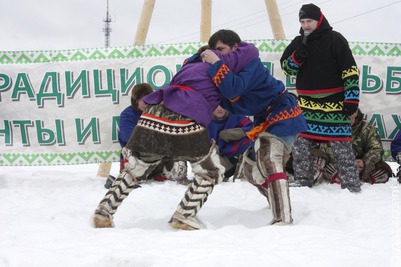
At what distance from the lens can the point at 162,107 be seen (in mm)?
2686

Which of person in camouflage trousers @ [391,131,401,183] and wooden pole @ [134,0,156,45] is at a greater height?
wooden pole @ [134,0,156,45]

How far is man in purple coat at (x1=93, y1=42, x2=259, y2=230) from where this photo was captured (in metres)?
2.63

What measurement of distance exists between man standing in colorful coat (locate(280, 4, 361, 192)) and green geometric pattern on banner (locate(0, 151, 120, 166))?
7.79ft

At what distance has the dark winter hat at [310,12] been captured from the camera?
4051 millimetres

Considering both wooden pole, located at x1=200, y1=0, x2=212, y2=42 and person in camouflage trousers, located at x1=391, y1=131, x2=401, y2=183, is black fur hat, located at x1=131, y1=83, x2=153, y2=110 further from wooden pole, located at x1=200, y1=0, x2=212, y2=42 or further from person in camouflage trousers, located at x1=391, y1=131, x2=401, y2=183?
person in camouflage trousers, located at x1=391, y1=131, x2=401, y2=183

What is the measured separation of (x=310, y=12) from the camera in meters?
4.05

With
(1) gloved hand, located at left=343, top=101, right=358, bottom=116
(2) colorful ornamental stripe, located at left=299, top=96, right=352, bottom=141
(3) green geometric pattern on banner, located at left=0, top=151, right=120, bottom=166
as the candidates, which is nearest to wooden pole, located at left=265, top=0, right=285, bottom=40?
(2) colorful ornamental stripe, located at left=299, top=96, right=352, bottom=141

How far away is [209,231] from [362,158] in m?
2.79

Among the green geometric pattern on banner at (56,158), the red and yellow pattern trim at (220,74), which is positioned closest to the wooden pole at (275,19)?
the green geometric pattern on banner at (56,158)

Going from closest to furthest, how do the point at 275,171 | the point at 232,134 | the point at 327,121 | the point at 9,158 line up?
the point at 275,171 → the point at 327,121 → the point at 232,134 → the point at 9,158

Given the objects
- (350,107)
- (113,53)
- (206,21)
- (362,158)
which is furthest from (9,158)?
(362,158)

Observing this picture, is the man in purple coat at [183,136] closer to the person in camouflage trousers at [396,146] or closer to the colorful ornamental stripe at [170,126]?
the colorful ornamental stripe at [170,126]

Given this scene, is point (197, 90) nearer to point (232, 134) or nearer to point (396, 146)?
point (232, 134)

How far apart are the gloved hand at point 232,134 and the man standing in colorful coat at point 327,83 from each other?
26.5 inches
